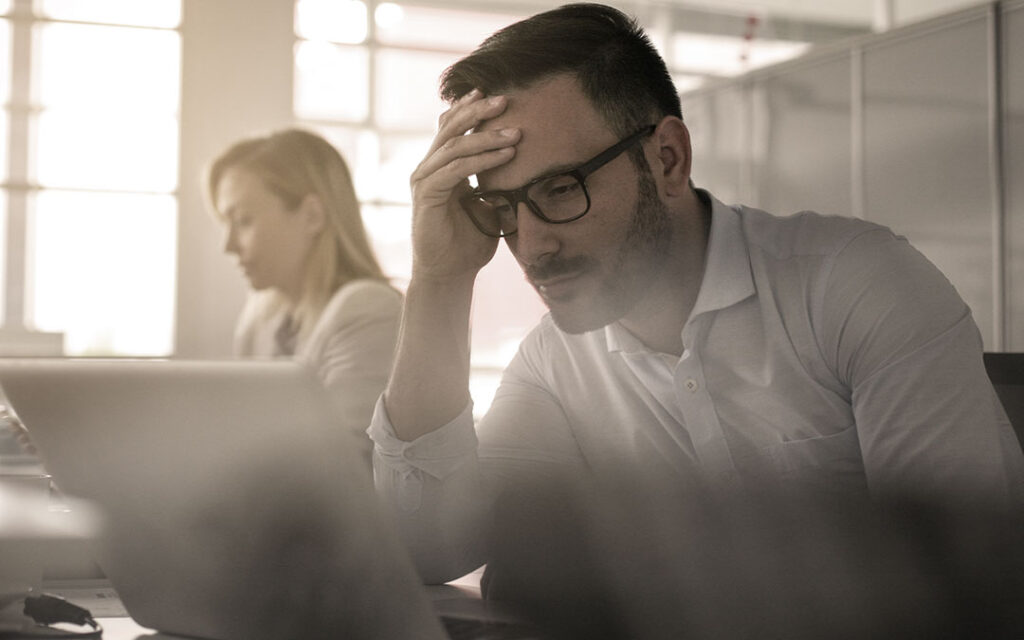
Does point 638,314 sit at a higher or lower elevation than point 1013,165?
lower

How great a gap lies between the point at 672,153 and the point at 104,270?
3437 mm

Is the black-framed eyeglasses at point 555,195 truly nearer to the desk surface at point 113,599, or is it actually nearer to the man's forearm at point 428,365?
the man's forearm at point 428,365

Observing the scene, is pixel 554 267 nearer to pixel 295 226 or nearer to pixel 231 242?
pixel 295 226

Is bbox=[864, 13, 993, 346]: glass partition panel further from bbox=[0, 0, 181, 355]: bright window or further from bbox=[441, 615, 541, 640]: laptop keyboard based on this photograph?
bbox=[0, 0, 181, 355]: bright window

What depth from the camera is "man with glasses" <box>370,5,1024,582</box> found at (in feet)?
3.77

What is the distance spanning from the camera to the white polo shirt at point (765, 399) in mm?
1111

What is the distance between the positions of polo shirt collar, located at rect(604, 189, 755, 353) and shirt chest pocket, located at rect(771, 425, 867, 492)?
7.2 inches

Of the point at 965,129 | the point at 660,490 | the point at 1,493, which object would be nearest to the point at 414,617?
the point at 1,493

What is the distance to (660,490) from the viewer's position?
4.09 feet

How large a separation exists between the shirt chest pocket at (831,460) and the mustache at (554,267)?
1.05 ft

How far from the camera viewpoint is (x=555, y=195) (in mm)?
1265

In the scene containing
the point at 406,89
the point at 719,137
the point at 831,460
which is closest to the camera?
the point at 831,460

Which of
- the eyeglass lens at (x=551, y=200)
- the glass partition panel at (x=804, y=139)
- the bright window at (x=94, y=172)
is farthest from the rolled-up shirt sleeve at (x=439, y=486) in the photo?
the bright window at (x=94, y=172)

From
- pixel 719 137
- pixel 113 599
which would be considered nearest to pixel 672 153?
pixel 113 599
